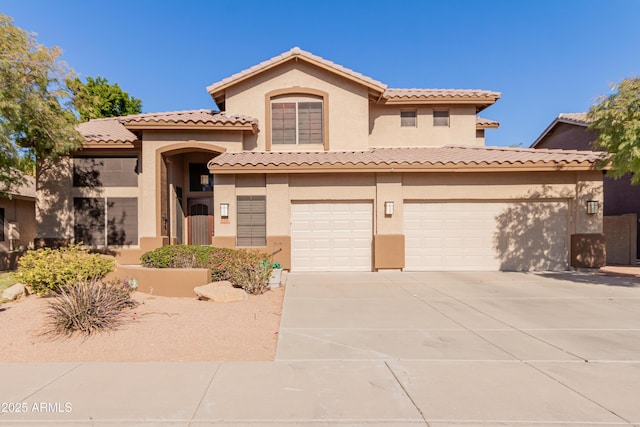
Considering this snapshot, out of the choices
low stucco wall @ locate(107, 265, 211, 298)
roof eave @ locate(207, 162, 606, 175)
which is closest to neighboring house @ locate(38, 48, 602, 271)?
roof eave @ locate(207, 162, 606, 175)

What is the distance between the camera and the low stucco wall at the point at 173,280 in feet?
29.5

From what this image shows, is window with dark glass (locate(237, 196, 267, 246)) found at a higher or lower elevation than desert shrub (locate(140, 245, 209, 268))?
higher

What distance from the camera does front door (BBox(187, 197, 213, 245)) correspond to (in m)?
15.6

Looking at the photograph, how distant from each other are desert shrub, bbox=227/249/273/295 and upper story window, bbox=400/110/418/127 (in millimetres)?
10655

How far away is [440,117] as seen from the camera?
659 inches

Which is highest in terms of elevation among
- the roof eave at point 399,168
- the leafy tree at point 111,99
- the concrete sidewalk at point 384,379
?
the leafy tree at point 111,99

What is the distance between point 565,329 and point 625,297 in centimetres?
419

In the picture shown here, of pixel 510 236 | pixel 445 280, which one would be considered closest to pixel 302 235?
pixel 445 280

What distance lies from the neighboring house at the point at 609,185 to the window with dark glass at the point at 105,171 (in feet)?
63.2

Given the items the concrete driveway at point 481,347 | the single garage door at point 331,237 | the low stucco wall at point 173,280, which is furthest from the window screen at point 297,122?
the low stucco wall at point 173,280

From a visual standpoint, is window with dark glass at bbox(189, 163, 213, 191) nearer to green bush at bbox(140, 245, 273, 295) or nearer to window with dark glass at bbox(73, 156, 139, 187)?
window with dark glass at bbox(73, 156, 139, 187)

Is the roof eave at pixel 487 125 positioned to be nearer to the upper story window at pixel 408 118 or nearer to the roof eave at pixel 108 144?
the upper story window at pixel 408 118

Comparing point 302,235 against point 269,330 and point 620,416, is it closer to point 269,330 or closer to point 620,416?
point 269,330

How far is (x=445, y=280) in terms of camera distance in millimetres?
11273
